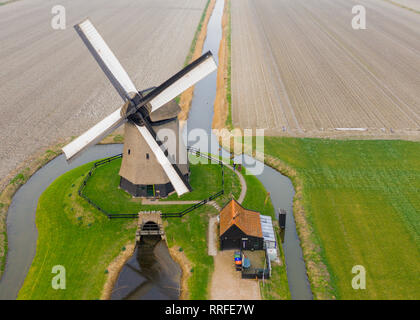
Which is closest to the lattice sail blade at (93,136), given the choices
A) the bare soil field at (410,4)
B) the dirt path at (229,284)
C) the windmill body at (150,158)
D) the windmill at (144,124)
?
the windmill at (144,124)

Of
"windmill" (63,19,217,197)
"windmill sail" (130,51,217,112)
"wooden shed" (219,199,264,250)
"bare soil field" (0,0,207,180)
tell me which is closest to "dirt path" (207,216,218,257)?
"wooden shed" (219,199,264,250)

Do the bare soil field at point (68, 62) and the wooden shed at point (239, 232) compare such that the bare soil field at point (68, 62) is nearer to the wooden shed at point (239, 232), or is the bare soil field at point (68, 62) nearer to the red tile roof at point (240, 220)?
the red tile roof at point (240, 220)

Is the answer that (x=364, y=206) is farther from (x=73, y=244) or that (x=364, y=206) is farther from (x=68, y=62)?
(x=68, y=62)

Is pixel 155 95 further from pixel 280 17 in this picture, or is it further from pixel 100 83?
pixel 280 17

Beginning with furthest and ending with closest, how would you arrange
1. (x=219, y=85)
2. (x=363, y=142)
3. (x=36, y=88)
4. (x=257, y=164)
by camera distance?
1. (x=219, y=85)
2. (x=36, y=88)
3. (x=363, y=142)
4. (x=257, y=164)

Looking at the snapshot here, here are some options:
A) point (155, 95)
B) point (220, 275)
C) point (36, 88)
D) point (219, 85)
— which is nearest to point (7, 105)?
point (36, 88)
